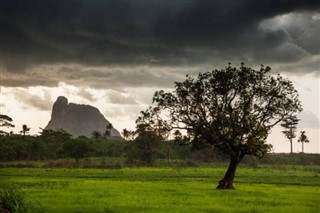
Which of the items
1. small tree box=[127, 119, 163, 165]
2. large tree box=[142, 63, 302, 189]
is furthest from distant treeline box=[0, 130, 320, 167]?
large tree box=[142, 63, 302, 189]

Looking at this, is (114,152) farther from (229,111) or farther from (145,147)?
(229,111)

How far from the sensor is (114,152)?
138000 mm

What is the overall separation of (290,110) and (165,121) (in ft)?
50.8

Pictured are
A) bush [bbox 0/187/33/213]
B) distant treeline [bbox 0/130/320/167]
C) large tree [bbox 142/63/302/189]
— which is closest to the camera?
bush [bbox 0/187/33/213]

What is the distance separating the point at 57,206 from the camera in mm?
27750

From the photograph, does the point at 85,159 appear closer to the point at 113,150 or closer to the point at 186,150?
the point at 113,150

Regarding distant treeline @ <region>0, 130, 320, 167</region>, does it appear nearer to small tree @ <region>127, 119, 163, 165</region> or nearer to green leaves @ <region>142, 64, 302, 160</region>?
small tree @ <region>127, 119, 163, 165</region>

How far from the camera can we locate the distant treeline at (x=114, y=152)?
121375 millimetres

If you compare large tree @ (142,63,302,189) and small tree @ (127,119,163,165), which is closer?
large tree @ (142,63,302,189)

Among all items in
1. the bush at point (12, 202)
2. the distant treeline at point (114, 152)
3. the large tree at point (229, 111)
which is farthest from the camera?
the distant treeline at point (114, 152)

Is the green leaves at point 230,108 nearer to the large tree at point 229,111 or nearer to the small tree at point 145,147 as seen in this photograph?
the large tree at point 229,111

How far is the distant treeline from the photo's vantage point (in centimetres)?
12138

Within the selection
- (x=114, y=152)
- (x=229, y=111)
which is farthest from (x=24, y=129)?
(x=229, y=111)

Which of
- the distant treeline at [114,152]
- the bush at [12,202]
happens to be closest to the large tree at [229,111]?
the bush at [12,202]
